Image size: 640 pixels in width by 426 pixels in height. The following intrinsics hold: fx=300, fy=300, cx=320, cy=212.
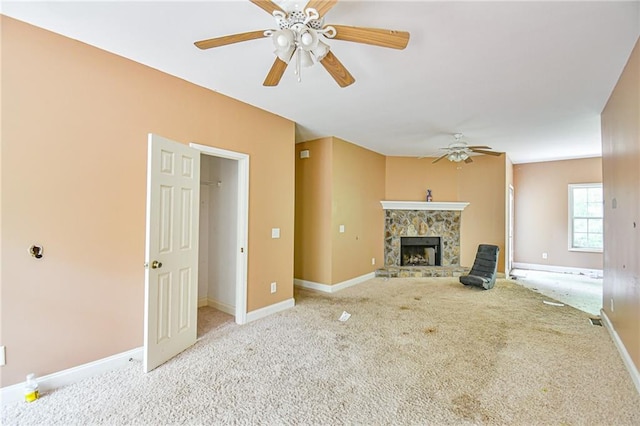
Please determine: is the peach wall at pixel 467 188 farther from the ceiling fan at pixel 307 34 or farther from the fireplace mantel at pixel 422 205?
the ceiling fan at pixel 307 34

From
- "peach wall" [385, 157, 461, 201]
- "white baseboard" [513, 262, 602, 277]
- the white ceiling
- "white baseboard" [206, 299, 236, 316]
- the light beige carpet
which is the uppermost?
the white ceiling

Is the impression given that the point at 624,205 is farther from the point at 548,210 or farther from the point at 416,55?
the point at 548,210

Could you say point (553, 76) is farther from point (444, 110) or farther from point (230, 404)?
point (230, 404)

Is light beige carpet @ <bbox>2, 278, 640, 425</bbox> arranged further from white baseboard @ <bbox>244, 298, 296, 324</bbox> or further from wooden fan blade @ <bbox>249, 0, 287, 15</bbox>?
wooden fan blade @ <bbox>249, 0, 287, 15</bbox>

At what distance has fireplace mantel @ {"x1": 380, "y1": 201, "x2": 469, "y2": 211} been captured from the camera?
21.8ft

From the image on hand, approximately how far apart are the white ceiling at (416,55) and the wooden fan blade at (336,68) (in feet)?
0.95

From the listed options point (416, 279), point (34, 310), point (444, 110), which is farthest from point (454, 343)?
point (34, 310)

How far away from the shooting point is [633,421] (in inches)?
75.6

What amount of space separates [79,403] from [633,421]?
3669 millimetres

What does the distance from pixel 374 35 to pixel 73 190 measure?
8.07ft

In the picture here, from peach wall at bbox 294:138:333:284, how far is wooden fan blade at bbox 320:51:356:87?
9.27 feet

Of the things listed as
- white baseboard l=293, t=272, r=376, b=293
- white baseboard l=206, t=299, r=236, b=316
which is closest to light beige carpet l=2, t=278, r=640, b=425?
white baseboard l=206, t=299, r=236, b=316

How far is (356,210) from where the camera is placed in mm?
5777

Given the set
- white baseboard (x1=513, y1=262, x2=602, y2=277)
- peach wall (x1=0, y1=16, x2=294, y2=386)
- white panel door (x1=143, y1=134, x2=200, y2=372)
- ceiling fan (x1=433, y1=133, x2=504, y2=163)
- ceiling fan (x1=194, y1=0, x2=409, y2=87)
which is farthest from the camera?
white baseboard (x1=513, y1=262, x2=602, y2=277)
